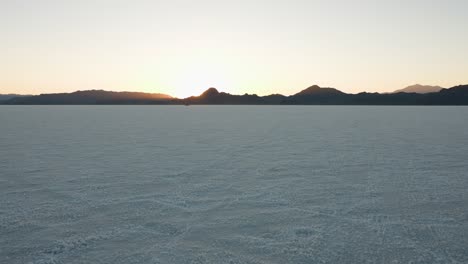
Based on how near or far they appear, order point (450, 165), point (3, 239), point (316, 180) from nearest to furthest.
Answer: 1. point (3, 239)
2. point (316, 180)
3. point (450, 165)

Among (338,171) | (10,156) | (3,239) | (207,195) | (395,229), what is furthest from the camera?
(10,156)

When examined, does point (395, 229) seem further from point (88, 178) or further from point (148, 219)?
point (88, 178)

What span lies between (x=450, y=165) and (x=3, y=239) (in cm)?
1717

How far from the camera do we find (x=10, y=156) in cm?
2009

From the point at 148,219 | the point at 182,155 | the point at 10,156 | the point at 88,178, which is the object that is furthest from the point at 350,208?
the point at 10,156

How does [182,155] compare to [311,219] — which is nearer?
[311,219]

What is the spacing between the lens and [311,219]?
9805mm

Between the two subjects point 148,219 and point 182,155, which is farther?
point 182,155

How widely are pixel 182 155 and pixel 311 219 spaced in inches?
488

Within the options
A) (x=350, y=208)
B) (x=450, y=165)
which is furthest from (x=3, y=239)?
(x=450, y=165)

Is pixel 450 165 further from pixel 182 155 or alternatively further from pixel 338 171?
pixel 182 155

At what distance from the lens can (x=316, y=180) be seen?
14.4 metres

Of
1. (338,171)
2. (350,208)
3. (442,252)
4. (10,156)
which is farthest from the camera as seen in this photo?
(10,156)

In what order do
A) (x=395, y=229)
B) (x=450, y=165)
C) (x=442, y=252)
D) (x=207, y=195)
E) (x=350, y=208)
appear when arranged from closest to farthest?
(x=442, y=252)
(x=395, y=229)
(x=350, y=208)
(x=207, y=195)
(x=450, y=165)
